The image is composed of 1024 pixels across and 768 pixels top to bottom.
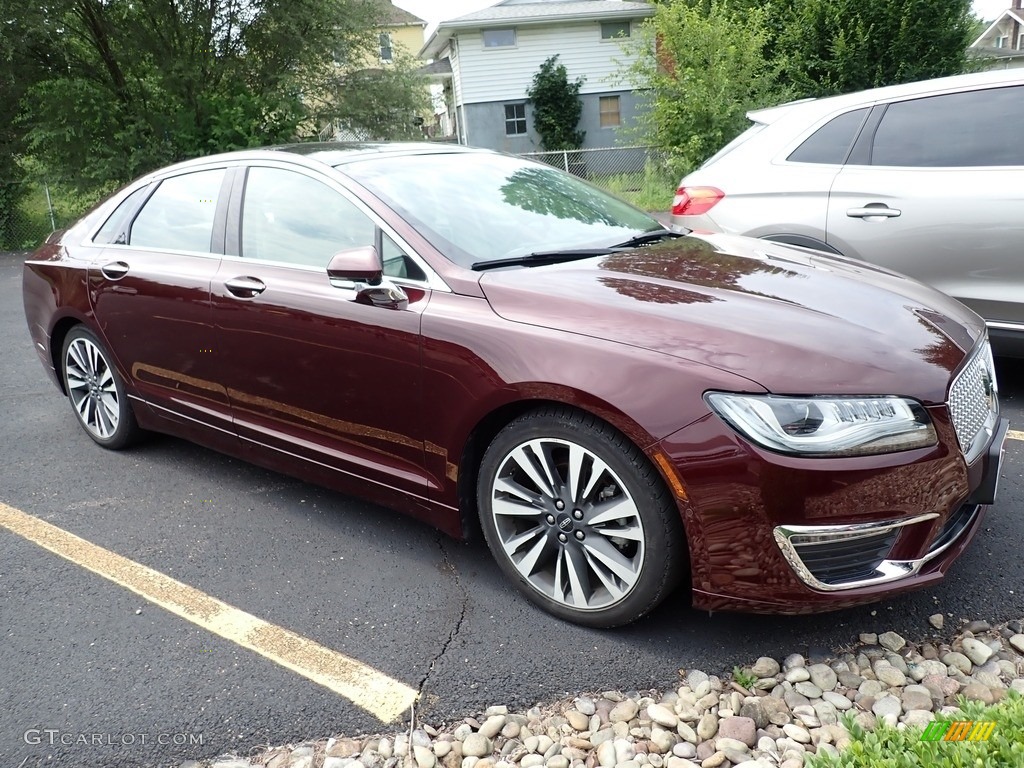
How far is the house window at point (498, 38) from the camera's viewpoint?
3123 centimetres

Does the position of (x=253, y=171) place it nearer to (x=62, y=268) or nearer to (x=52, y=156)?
(x=62, y=268)

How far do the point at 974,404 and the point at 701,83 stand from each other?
44.0 ft

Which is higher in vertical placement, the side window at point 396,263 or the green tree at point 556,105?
the green tree at point 556,105

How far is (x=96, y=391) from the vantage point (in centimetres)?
450

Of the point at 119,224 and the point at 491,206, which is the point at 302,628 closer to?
the point at 491,206

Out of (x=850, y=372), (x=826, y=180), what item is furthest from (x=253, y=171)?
(x=826, y=180)

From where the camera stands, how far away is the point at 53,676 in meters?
2.65

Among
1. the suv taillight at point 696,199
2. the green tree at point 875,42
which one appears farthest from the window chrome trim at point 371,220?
the green tree at point 875,42

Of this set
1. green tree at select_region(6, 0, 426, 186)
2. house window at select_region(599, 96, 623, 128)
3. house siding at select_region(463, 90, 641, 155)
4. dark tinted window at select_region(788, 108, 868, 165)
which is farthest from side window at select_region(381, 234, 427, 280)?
house window at select_region(599, 96, 623, 128)

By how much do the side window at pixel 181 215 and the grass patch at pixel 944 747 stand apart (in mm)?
3183

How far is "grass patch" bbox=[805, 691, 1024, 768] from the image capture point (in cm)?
176

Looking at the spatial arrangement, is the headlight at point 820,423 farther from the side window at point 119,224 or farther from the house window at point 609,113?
the house window at point 609,113

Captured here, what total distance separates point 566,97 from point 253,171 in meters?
29.1

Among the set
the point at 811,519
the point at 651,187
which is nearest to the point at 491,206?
the point at 811,519
